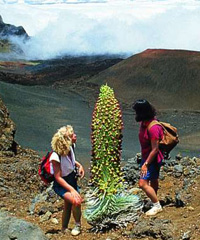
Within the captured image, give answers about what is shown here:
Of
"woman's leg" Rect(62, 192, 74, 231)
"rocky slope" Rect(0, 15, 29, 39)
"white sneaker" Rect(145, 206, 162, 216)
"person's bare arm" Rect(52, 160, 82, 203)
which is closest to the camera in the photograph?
"person's bare arm" Rect(52, 160, 82, 203)

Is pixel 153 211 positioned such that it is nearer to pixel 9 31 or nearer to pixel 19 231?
pixel 19 231

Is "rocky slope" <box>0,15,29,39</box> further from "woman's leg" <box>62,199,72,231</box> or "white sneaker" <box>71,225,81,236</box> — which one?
"white sneaker" <box>71,225,81,236</box>

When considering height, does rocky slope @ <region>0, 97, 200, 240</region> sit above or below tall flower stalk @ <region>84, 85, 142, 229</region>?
below

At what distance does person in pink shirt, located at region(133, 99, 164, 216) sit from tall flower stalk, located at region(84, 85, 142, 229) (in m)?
0.48

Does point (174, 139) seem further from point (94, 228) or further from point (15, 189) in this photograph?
point (15, 189)

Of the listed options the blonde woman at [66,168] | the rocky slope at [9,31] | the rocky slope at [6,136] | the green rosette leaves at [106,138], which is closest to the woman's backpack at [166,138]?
the green rosette leaves at [106,138]

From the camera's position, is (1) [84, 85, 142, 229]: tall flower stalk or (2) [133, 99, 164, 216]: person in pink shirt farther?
(2) [133, 99, 164, 216]: person in pink shirt

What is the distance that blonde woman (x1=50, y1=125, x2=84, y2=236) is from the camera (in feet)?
18.7

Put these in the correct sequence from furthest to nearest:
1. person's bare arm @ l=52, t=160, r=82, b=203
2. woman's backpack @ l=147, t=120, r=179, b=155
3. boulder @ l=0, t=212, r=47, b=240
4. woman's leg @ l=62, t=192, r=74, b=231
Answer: woman's backpack @ l=147, t=120, r=179, b=155, woman's leg @ l=62, t=192, r=74, b=231, person's bare arm @ l=52, t=160, r=82, b=203, boulder @ l=0, t=212, r=47, b=240

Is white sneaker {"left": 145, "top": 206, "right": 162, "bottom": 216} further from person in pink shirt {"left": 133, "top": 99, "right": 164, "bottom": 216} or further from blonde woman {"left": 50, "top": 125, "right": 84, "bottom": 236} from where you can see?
blonde woman {"left": 50, "top": 125, "right": 84, "bottom": 236}

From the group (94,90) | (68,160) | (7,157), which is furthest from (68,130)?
(94,90)

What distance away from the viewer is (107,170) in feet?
19.0

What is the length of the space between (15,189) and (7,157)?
6.91ft

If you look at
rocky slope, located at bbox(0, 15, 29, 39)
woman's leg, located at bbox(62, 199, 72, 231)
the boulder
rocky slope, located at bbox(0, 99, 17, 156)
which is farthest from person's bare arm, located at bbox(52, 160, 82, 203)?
rocky slope, located at bbox(0, 15, 29, 39)
